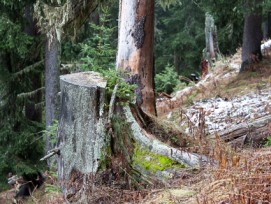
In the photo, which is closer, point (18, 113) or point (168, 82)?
point (18, 113)

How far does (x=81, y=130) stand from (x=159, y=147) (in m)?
0.92

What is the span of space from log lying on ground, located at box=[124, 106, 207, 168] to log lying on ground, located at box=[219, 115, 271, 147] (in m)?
1.64

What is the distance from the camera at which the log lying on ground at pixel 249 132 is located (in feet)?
21.2

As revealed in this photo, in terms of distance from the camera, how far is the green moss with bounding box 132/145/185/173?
195 inches

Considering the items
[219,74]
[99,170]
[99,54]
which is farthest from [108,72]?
[219,74]

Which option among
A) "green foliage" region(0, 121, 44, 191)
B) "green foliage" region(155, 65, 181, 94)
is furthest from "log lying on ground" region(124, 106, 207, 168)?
"green foliage" region(155, 65, 181, 94)

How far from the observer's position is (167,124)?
5.77 meters

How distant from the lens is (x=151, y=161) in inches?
199

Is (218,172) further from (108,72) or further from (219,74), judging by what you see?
(219,74)

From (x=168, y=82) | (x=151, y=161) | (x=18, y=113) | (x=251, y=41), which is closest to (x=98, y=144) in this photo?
(x=151, y=161)

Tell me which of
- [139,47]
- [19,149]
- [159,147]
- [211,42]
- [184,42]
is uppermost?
[184,42]

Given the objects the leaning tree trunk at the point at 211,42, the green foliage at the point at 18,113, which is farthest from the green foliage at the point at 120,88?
the leaning tree trunk at the point at 211,42

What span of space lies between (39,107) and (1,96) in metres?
1.26

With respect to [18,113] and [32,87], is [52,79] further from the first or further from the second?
[18,113]
